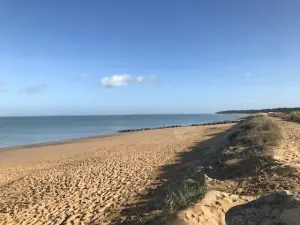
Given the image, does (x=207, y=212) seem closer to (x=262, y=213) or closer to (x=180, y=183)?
(x=262, y=213)

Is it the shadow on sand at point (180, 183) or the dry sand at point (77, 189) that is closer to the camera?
the shadow on sand at point (180, 183)

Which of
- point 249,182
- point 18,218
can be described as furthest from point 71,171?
point 249,182

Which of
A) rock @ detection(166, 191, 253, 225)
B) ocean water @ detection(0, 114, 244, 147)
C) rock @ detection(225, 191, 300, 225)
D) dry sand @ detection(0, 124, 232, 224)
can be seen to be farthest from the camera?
ocean water @ detection(0, 114, 244, 147)

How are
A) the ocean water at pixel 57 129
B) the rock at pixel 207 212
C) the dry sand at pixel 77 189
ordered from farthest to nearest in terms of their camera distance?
1. the ocean water at pixel 57 129
2. the dry sand at pixel 77 189
3. the rock at pixel 207 212

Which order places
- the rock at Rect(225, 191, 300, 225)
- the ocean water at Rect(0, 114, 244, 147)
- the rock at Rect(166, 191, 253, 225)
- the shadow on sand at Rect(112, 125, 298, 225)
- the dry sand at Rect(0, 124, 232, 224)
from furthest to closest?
the ocean water at Rect(0, 114, 244, 147) → the dry sand at Rect(0, 124, 232, 224) → the shadow on sand at Rect(112, 125, 298, 225) → the rock at Rect(166, 191, 253, 225) → the rock at Rect(225, 191, 300, 225)

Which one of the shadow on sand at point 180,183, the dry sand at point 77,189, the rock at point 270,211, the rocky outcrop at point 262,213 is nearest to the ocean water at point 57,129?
the dry sand at point 77,189

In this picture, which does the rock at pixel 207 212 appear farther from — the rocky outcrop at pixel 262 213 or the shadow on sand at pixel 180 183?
the shadow on sand at pixel 180 183

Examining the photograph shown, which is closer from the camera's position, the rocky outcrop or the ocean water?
the rocky outcrop

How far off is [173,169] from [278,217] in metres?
10.1

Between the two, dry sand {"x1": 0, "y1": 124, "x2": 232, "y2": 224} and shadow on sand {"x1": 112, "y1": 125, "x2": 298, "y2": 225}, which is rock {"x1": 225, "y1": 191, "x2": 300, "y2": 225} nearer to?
shadow on sand {"x1": 112, "y1": 125, "x2": 298, "y2": 225}

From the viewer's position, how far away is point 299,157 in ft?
35.6

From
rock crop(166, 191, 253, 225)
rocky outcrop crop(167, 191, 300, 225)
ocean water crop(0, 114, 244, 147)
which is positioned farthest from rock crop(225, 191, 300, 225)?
ocean water crop(0, 114, 244, 147)

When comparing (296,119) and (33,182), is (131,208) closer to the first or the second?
(33,182)

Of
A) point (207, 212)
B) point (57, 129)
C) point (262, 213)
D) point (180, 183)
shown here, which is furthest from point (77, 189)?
point (57, 129)
